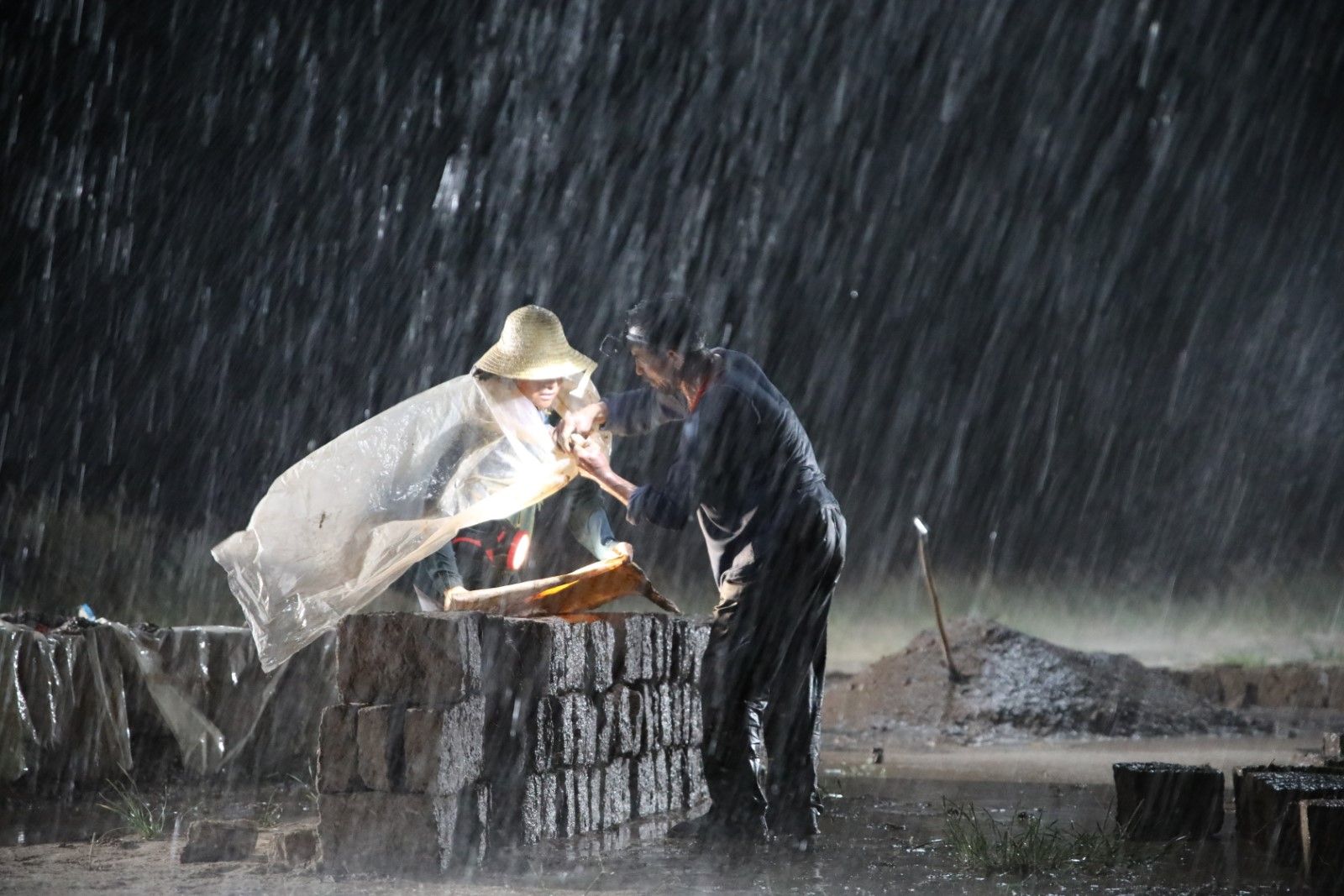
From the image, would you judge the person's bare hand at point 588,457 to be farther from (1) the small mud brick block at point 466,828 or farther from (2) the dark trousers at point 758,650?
(1) the small mud brick block at point 466,828

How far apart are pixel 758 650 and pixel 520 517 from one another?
1873 mm

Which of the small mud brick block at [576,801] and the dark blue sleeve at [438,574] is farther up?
the dark blue sleeve at [438,574]

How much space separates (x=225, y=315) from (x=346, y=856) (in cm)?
990

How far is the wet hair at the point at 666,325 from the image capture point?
5141mm

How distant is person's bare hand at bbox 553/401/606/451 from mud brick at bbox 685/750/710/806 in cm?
222

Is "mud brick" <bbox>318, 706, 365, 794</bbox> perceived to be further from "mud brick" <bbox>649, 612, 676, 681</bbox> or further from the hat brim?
"mud brick" <bbox>649, 612, 676, 681</bbox>

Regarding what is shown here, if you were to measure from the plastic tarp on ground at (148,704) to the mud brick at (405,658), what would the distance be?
3.35 m

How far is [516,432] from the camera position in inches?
219

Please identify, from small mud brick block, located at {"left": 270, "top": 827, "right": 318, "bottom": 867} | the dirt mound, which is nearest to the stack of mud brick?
small mud brick block, located at {"left": 270, "top": 827, "right": 318, "bottom": 867}

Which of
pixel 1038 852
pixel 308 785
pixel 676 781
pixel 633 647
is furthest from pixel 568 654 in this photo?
pixel 308 785

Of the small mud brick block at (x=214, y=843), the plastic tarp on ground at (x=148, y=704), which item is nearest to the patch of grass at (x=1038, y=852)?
the small mud brick block at (x=214, y=843)

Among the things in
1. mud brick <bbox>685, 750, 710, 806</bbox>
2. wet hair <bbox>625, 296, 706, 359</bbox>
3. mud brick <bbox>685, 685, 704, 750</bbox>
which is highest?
wet hair <bbox>625, 296, 706, 359</bbox>

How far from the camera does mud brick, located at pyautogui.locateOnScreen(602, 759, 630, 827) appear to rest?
19.1 ft

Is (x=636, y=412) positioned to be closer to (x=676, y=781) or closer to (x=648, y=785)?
(x=648, y=785)
